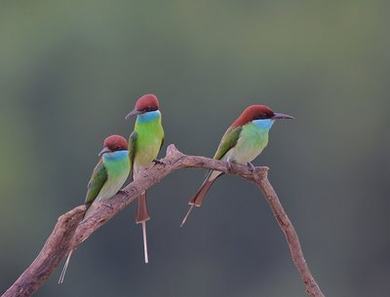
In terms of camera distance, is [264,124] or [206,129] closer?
[264,124]

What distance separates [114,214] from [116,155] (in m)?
0.26

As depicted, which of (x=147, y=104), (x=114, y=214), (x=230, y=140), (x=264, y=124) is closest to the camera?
(x=114, y=214)

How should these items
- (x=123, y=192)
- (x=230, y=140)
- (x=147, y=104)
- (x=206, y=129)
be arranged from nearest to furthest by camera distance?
1. (x=123, y=192)
2. (x=147, y=104)
3. (x=230, y=140)
4. (x=206, y=129)

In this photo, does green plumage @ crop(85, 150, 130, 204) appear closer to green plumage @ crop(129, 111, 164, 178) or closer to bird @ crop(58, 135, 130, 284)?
bird @ crop(58, 135, 130, 284)

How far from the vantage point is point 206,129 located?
1448 cm

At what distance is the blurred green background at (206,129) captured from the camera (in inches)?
561

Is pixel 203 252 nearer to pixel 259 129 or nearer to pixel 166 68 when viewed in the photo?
pixel 166 68

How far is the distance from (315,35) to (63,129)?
3854 millimetres

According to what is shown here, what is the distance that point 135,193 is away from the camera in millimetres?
3227

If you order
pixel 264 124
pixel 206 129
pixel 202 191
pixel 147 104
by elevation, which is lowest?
pixel 206 129

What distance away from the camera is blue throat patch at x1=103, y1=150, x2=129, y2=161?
11.0 feet

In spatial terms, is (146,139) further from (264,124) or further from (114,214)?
(114,214)

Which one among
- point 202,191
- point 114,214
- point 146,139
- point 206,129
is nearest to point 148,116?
point 146,139

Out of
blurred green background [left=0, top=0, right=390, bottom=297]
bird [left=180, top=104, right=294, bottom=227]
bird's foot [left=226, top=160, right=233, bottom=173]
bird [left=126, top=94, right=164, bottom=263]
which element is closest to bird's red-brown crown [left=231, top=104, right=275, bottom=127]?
bird [left=180, top=104, right=294, bottom=227]
